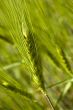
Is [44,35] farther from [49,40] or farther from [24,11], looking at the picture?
[24,11]

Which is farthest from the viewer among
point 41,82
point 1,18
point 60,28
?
point 60,28

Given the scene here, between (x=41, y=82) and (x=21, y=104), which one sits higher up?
(x=41, y=82)

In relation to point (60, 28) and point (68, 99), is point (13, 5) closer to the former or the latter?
point (60, 28)

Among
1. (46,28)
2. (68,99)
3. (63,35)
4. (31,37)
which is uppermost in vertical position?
(31,37)

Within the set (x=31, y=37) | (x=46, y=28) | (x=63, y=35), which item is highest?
(x=31, y=37)

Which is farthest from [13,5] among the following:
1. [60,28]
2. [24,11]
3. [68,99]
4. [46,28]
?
[68,99]

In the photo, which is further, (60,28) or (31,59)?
(60,28)

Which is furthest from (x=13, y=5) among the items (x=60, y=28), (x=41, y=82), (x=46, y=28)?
(x=60, y=28)

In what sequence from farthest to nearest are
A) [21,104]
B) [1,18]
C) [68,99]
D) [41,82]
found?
[68,99], [21,104], [1,18], [41,82]

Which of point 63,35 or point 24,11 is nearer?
point 24,11
